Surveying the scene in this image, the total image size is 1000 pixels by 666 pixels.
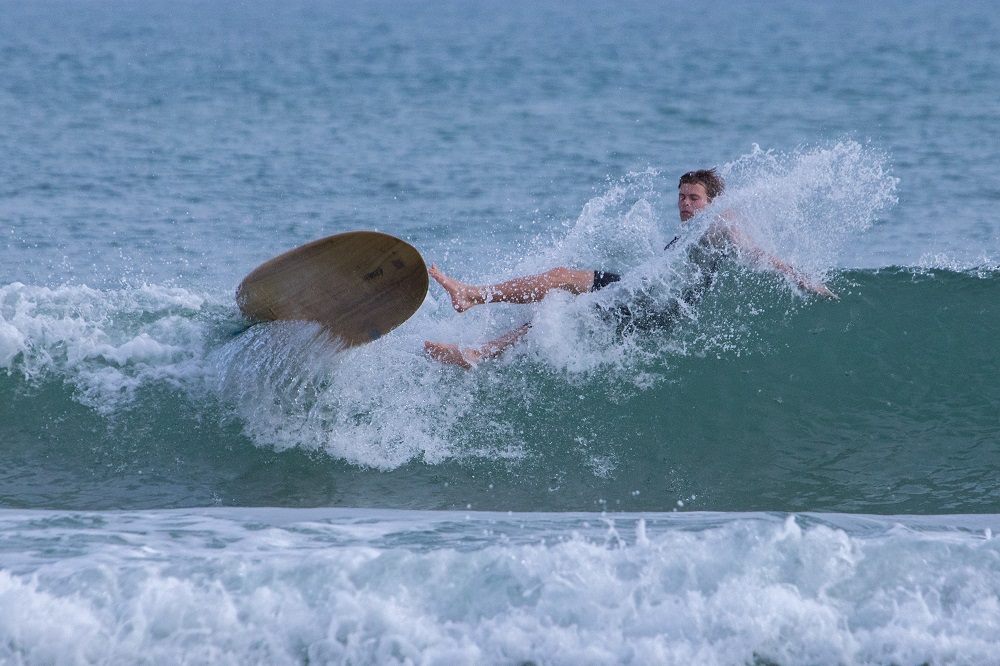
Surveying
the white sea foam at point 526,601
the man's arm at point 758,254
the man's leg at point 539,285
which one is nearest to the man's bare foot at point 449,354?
the man's leg at point 539,285

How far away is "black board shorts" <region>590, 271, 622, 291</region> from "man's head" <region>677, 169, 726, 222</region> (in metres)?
0.60

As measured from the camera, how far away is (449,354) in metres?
6.83

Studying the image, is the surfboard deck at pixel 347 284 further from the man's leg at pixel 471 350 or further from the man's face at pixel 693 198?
the man's face at pixel 693 198

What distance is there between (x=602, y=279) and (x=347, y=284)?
159 centimetres

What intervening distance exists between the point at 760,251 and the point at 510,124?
1185 cm

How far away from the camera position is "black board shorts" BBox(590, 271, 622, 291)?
697 centimetres

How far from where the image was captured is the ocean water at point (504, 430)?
4309 mm

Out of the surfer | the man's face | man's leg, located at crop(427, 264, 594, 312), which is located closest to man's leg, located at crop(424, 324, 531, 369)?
the surfer

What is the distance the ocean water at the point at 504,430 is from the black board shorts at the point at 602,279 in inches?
1.6

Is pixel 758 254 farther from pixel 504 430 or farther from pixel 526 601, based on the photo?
pixel 526 601

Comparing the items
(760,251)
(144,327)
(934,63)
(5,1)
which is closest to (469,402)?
(760,251)

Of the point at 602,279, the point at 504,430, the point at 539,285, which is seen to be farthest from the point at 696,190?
the point at 504,430

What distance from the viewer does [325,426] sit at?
6.58 metres

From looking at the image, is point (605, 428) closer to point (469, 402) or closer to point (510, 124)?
point (469, 402)
